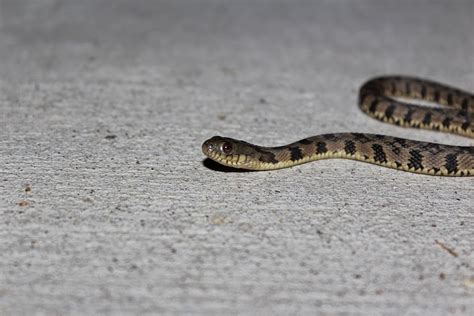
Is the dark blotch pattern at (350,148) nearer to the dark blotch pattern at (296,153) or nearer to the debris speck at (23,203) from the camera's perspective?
the dark blotch pattern at (296,153)

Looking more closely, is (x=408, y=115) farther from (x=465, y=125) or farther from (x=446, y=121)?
(x=465, y=125)

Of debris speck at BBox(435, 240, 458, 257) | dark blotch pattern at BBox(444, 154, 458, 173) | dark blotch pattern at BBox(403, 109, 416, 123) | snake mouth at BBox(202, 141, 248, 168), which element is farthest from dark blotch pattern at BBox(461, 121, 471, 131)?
snake mouth at BBox(202, 141, 248, 168)

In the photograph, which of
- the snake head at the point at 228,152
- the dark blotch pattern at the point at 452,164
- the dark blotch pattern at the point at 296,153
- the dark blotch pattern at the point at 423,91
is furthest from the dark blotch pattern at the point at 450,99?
the snake head at the point at 228,152

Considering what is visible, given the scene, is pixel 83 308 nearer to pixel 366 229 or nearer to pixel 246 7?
pixel 366 229

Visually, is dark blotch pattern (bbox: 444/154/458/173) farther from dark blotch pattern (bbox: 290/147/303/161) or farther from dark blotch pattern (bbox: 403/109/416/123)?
dark blotch pattern (bbox: 290/147/303/161)

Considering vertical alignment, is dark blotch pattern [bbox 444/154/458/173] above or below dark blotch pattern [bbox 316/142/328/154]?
above

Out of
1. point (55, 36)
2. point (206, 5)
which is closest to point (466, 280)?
point (55, 36)

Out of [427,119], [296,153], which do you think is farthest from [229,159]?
[427,119]
